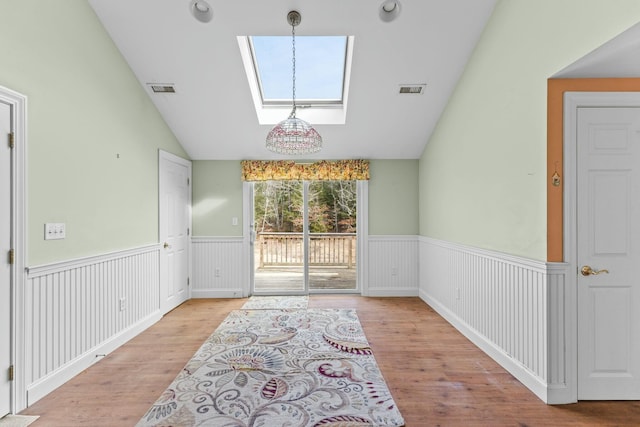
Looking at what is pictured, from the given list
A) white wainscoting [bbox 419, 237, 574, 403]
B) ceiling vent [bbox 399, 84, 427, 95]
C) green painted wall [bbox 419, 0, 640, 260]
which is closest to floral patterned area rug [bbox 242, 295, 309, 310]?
white wainscoting [bbox 419, 237, 574, 403]

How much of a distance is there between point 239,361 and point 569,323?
255 centimetres

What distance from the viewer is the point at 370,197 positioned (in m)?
4.96

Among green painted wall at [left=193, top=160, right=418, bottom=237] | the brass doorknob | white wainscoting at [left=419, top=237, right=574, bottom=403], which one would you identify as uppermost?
green painted wall at [left=193, top=160, right=418, bottom=237]

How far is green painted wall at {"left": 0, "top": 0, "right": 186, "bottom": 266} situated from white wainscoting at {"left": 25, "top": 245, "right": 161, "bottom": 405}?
0.14 meters

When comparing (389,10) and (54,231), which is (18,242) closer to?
(54,231)

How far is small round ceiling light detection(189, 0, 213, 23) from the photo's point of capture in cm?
277

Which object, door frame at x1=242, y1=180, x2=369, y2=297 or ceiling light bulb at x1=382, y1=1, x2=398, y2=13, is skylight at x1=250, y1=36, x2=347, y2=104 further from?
door frame at x1=242, y1=180, x2=369, y2=297

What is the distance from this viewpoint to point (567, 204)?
216 cm

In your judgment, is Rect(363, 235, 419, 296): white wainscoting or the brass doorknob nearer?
the brass doorknob

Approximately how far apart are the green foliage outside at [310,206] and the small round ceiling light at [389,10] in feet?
8.33

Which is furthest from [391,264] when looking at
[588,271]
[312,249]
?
[588,271]

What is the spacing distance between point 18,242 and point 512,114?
366 cm

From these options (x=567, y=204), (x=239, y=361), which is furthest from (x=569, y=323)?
(x=239, y=361)

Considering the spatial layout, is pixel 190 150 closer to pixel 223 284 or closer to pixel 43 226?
pixel 223 284
